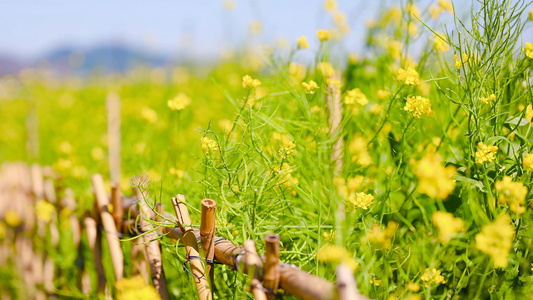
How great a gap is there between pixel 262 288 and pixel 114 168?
2031 millimetres

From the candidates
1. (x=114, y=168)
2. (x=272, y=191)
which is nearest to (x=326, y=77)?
Result: (x=272, y=191)

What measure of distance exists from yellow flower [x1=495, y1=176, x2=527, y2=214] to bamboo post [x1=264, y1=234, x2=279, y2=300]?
1.66 feet

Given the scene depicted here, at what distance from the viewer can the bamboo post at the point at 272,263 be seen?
2.82 ft

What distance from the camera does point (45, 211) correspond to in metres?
2.10

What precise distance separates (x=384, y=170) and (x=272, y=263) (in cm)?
47

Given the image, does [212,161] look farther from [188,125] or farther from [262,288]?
[188,125]

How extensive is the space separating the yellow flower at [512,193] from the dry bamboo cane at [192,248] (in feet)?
2.40

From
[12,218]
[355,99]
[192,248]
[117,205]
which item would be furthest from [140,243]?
[12,218]

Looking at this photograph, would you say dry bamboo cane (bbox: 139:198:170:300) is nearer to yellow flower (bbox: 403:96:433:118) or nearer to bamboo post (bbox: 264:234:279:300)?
bamboo post (bbox: 264:234:279:300)

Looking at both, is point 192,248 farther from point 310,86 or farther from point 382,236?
point 310,86

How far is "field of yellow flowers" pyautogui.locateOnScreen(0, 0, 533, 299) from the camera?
1.03 metres

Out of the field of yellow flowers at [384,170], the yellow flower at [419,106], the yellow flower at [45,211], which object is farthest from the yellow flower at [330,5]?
the yellow flower at [45,211]

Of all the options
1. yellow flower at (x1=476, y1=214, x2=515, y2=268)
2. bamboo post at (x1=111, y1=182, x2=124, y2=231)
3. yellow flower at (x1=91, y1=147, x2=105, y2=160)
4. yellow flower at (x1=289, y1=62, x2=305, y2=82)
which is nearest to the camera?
Answer: yellow flower at (x1=476, y1=214, x2=515, y2=268)

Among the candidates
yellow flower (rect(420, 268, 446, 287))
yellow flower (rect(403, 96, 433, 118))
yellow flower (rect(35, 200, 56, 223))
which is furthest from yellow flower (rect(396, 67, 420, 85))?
yellow flower (rect(35, 200, 56, 223))
